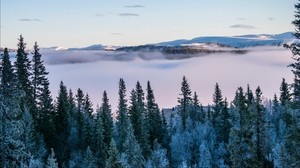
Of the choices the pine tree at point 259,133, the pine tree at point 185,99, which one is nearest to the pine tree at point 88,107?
the pine tree at point 185,99

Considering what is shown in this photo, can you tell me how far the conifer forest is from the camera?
23850 millimetres

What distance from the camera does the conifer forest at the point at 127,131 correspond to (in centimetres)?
2385

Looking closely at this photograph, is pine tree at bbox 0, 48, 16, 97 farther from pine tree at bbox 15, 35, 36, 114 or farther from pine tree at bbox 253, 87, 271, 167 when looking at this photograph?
pine tree at bbox 15, 35, 36, 114

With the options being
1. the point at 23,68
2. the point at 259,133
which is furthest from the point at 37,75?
the point at 259,133

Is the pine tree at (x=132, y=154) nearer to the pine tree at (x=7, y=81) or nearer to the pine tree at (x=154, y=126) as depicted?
the pine tree at (x=154, y=126)

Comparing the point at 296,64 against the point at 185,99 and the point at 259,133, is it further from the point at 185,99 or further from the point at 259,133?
the point at 185,99

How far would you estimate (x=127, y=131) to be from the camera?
57406mm

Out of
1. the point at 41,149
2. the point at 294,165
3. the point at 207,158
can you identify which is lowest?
the point at 207,158

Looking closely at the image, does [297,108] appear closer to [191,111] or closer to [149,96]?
[149,96]

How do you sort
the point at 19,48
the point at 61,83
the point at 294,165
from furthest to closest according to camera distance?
the point at 61,83, the point at 19,48, the point at 294,165

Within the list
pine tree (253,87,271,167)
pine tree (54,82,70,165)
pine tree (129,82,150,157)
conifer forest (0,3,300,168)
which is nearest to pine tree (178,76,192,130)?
conifer forest (0,3,300,168)

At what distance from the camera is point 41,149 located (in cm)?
5106

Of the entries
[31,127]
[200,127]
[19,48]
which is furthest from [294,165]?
[200,127]

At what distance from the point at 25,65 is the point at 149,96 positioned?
32.8m
